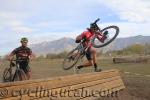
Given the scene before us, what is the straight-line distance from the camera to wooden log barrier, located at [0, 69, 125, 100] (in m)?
10.4

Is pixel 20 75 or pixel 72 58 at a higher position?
pixel 72 58

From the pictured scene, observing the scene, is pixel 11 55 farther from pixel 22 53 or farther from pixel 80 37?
pixel 80 37

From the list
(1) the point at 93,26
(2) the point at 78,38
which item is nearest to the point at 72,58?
(2) the point at 78,38

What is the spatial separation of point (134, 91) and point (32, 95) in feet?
21.7

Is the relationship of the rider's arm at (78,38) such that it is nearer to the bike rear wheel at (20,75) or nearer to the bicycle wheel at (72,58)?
the bicycle wheel at (72,58)

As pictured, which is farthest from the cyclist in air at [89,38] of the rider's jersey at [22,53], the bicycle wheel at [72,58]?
the rider's jersey at [22,53]

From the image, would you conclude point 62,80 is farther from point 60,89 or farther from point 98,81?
point 98,81


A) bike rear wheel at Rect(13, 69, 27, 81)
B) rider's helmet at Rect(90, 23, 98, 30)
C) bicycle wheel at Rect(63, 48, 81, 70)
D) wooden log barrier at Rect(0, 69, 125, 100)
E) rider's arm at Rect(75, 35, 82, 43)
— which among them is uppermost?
rider's helmet at Rect(90, 23, 98, 30)

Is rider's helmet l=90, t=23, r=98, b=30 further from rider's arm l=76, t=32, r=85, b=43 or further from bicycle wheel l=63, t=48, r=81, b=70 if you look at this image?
bicycle wheel l=63, t=48, r=81, b=70

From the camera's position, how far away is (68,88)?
12750 mm

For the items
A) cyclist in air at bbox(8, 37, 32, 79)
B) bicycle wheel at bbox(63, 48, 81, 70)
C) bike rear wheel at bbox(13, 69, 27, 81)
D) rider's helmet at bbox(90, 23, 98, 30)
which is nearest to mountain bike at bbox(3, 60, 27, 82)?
bike rear wheel at bbox(13, 69, 27, 81)

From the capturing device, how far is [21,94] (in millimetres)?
10602

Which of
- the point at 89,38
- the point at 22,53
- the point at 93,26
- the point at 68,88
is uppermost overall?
the point at 93,26

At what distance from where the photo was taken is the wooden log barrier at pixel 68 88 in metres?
10.4
